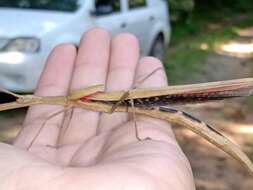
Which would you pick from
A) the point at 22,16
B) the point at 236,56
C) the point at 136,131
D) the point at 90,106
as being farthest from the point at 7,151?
the point at 236,56

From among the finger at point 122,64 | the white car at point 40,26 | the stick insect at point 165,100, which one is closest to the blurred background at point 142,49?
the white car at point 40,26

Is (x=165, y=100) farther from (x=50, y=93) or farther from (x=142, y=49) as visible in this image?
(x=142, y=49)

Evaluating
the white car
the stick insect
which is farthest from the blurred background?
the stick insect

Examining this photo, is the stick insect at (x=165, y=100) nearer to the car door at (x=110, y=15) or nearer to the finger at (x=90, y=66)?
the finger at (x=90, y=66)

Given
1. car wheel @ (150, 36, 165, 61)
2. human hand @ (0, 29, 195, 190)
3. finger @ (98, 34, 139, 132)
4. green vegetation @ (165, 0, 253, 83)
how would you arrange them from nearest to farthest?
human hand @ (0, 29, 195, 190)
finger @ (98, 34, 139, 132)
car wheel @ (150, 36, 165, 61)
green vegetation @ (165, 0, 253, 83)

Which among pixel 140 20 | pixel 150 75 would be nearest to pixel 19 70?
pixel 140 20

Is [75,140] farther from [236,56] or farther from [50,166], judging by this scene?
[236,56]

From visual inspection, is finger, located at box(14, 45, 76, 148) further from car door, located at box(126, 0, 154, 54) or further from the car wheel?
the car wheel
